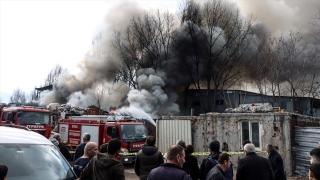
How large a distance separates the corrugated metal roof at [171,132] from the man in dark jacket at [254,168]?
27.7ft

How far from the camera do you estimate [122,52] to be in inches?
1223

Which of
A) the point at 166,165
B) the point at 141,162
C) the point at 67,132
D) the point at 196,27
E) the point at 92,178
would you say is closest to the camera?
the point at 166,165

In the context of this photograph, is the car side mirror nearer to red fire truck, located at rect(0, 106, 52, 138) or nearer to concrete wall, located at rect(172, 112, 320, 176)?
red fire truck, located at rect(0, 106, 52, 138)

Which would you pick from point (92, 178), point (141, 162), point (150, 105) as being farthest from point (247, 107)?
point (150, 105)

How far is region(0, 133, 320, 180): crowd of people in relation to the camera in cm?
261

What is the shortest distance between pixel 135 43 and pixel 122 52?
1798mm

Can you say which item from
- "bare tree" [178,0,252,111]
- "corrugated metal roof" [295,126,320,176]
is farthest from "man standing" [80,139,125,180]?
"bare tree" [178,0,252,111]

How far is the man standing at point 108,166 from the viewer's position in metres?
3.14

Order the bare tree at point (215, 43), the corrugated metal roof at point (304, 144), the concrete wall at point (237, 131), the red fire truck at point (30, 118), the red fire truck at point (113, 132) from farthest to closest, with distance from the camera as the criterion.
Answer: the bare tree at point (215, 43), the red fire truck at point (30, 118), the red fire truck at point (113, 132), the concrete wall at point (237, 131), the corrugated metal roof at point (304, 144)

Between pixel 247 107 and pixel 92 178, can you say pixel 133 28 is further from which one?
pixel 92 178

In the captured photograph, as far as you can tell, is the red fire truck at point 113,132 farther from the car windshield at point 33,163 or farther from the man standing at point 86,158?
the car windshield at point 33,163

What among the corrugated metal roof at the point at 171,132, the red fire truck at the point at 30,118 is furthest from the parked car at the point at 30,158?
the red fire truck at the point at 30,118

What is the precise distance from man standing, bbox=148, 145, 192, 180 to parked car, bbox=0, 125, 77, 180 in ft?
4.60

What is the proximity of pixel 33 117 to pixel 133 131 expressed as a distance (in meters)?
5.52
